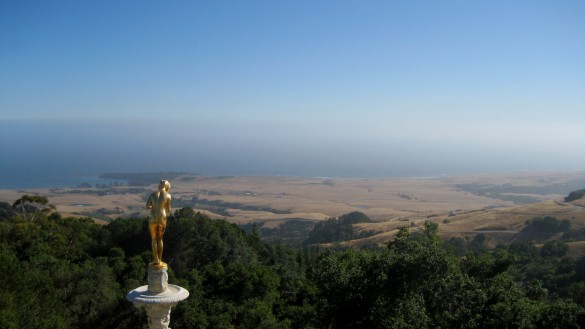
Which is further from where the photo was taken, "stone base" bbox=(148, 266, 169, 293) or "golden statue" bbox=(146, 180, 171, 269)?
"golden statue" bbox=(146, 180, 171, 269)

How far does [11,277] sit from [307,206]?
106271mm

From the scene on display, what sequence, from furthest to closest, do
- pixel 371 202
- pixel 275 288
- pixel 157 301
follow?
pixel 371 202
pixel 275 288
pixel 157 301

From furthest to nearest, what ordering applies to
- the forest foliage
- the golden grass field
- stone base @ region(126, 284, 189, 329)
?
the golden grass field < the forest foliage < stone base @ region(126, 284, 189, 329)

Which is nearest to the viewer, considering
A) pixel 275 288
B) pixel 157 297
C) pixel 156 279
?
pixel 157 297

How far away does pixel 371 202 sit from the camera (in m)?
132

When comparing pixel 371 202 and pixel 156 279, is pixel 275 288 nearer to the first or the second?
pixel 156 279

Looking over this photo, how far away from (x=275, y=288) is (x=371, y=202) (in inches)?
4334

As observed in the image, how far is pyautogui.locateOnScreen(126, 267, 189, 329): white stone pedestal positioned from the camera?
8453mm

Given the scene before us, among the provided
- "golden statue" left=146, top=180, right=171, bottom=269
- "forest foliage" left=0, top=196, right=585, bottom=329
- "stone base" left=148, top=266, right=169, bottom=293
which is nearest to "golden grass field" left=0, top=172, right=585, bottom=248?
"forest foliage" left=0, top=196, right=585, bottom=329

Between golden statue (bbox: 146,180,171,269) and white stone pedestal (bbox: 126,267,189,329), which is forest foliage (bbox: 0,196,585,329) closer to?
white stone pedestal (bbox: 126,267,189,329)

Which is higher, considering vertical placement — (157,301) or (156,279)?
(156,279)

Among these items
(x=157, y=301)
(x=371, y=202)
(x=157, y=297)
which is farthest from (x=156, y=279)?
(x=371, y=202)

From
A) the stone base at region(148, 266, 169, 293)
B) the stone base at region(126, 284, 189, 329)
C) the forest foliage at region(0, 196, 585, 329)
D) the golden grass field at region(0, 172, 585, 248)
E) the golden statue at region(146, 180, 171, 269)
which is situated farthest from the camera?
the golden grass field at region(0, 172, 585, 248)

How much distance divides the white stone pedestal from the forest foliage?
7629 mm
